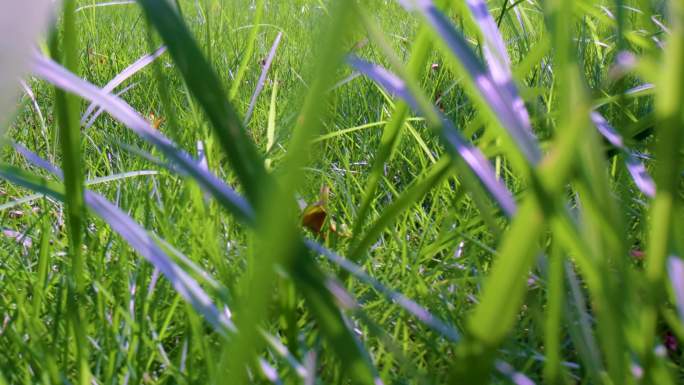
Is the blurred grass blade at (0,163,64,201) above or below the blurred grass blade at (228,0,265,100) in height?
below

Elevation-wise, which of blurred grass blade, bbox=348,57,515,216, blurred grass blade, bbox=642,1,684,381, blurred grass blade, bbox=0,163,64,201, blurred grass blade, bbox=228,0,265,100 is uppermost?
blurred grass blade, bbox=228,0,265,100

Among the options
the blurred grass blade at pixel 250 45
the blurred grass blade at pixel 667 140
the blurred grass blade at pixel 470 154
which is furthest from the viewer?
the blurred grass blade at pixel 250 45

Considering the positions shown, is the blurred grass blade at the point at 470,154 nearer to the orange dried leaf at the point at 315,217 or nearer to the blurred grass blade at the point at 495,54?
the blurred grass blade at the point at 495,54

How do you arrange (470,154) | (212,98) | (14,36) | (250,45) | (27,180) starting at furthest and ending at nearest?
1. (250,45)
2. (27,180)
3. (470,154)
4. (212,98)
5. (14,36)

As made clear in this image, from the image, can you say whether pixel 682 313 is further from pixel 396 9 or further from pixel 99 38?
pixel 396 9

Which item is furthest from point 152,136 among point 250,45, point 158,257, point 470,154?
point 250,45

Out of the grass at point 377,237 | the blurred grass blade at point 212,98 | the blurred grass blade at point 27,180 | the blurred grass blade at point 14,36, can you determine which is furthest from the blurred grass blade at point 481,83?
the blurred grass blade at point 27,180

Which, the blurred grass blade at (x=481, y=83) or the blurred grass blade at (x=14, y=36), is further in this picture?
the blurred grass blade at (x=481, y=83)

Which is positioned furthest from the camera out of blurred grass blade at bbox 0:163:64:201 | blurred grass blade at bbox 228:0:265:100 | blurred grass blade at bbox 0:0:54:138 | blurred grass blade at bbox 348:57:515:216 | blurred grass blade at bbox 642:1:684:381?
blurred grass blade at bbox 228:0:265:100

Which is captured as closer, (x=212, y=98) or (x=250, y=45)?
(x=212, y=98)

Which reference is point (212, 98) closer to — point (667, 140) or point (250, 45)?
point (667, 140)

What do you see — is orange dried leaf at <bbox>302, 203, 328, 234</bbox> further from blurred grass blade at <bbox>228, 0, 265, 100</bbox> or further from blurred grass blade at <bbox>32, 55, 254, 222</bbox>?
blurred grass blade at <bbox>32, 55, 254, 222</bbox>

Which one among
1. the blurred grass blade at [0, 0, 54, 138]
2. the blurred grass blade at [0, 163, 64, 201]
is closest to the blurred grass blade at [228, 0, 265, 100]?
the blurred grass blade at [0, 163, 64, 201]
